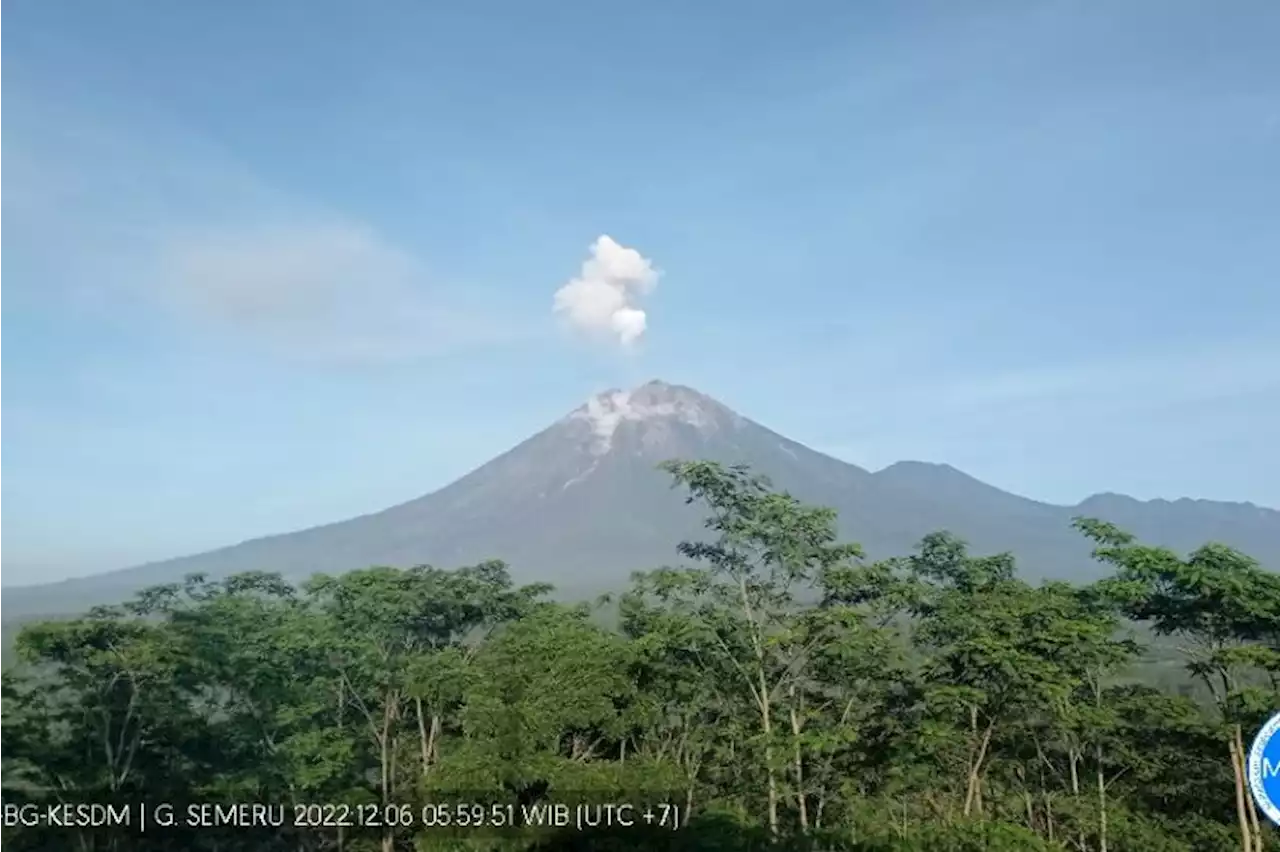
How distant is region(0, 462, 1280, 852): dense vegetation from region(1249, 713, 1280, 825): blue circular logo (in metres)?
7.39

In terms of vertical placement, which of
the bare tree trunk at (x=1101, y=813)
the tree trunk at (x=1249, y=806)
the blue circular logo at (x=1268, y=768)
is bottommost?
the bare tree trunk at (x=1101, y=813)

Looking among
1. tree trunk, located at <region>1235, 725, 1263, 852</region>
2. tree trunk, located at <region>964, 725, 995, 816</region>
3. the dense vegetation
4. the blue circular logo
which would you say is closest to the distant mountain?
the dense vegetation

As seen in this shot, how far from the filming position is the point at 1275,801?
2979mm

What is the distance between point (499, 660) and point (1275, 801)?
1067cm

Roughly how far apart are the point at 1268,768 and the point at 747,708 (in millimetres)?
11043

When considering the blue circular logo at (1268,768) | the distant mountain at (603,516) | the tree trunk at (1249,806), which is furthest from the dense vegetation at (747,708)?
the distant mountain at (603,516)

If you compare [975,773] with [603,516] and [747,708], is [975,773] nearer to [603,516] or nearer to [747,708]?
[747,708]

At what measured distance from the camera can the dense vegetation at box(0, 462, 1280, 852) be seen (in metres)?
10.6

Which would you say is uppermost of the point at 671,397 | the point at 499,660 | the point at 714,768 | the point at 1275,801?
the point at 671,397

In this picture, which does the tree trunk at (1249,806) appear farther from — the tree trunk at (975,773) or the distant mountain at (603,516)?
the distant mountain at (603,516)

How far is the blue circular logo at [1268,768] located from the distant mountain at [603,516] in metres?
114

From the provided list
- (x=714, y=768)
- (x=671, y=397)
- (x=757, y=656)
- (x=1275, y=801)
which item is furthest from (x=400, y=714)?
(x=671, y=397)

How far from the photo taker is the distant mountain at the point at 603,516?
5359 inches

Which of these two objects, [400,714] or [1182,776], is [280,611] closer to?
[400,714]
